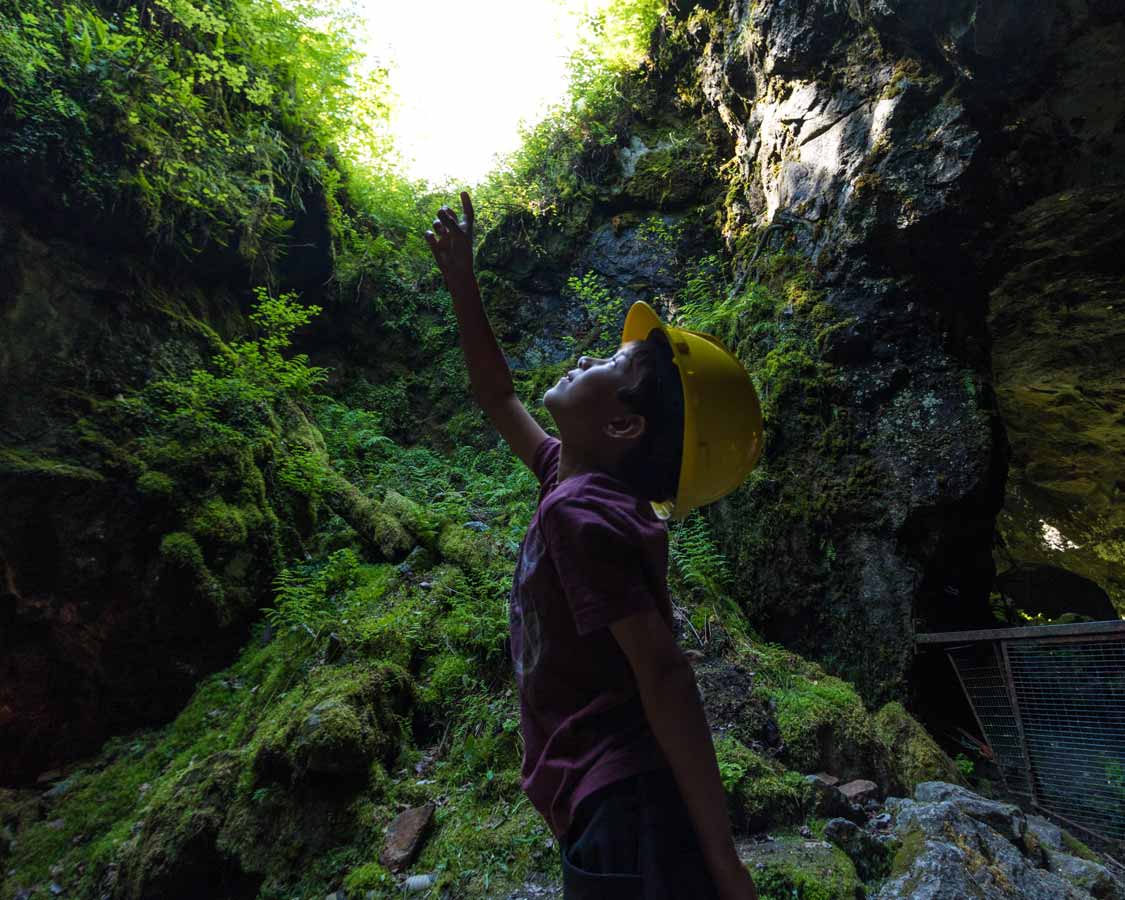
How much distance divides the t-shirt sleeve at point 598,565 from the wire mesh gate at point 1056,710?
4000 millimetres

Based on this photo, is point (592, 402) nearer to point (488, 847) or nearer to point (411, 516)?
point (488, 847)

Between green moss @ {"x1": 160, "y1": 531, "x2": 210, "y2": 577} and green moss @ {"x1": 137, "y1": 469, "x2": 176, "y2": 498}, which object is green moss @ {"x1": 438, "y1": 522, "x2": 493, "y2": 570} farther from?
green moss @ {"x1": 137, "y1": 469, "x2": 176, "y2": 498}

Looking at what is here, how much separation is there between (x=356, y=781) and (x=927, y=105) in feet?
21.0

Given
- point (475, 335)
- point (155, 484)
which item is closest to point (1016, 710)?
point (475, 335)

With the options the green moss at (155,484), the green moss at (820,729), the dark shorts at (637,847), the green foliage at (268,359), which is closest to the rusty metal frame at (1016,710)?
the green moss at (820,729)

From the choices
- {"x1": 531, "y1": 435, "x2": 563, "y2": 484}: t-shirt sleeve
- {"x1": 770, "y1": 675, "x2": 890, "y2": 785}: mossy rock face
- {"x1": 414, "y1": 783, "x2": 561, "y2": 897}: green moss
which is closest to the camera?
{"x1": 531, "y1": 435, "x2": 563, "y2": 484}: t-shirt sleeve

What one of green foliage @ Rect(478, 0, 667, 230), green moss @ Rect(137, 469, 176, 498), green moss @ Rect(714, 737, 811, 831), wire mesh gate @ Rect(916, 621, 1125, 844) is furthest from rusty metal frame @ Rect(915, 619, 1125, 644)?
green foliage @ Rect(478, 0, 667, 230)

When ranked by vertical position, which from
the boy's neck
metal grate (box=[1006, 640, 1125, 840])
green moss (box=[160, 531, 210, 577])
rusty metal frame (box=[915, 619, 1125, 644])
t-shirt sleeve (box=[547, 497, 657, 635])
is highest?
green moss (box=[160, 531, 210, 577])

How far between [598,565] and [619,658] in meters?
0.22

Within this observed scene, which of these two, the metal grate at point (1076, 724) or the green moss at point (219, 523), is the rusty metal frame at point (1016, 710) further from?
the green moss at point (219, 523)

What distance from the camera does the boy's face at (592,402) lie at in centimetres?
140

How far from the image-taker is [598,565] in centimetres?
109

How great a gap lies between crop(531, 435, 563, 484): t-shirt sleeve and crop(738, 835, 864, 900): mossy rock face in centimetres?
172

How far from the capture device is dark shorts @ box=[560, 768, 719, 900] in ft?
3.25
